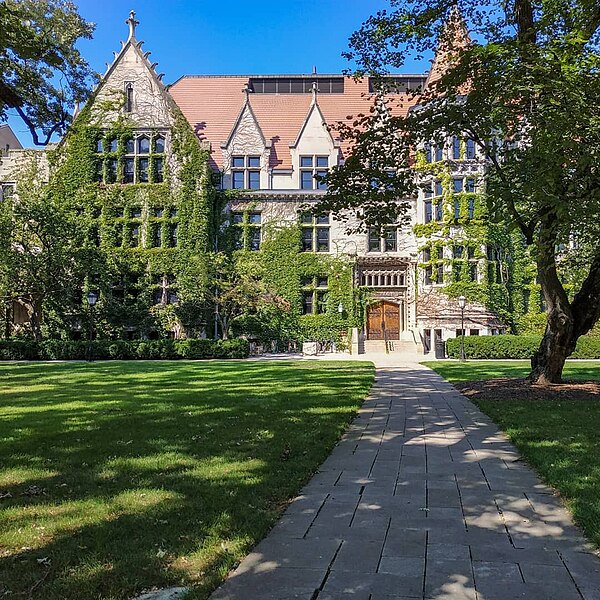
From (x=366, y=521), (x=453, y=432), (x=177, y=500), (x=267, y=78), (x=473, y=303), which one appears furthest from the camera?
(x=267, y=78)

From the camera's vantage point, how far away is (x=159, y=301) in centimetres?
3494

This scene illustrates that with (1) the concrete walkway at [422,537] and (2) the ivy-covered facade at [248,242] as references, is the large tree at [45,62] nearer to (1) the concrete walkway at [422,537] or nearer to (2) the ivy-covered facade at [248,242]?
(1) the concrete walkway at [422,537]

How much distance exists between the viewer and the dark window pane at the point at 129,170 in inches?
1404

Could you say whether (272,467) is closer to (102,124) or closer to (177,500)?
(177,500)

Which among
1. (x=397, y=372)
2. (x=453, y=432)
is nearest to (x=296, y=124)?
(x=397, y=372)

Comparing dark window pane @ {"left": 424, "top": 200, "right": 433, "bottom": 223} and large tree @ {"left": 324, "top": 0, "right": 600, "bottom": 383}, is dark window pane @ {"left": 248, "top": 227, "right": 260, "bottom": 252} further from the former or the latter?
large tree @ {"left": 324, "top": 0, "right": 600, "bottom": 383}

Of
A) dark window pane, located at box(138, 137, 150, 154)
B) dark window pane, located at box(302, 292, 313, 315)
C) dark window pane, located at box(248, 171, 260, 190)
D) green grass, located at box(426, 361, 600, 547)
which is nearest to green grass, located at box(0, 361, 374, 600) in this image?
green grass, located at box(426, 361, 600, 547)

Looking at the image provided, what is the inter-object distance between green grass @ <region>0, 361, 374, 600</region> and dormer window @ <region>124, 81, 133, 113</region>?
27.1 metres

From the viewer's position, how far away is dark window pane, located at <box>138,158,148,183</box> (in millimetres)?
35625

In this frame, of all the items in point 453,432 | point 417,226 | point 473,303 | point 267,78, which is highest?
point 267,78

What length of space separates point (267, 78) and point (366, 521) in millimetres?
44599

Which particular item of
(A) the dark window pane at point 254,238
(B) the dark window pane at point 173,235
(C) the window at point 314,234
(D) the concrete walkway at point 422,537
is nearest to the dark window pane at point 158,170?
(B) the dark window pane at point 173,235

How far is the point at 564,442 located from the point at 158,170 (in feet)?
107

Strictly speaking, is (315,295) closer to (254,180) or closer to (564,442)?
(254,180)
